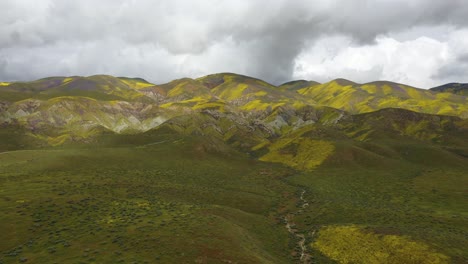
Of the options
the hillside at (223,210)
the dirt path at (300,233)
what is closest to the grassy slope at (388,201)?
the hillside at (223,210)

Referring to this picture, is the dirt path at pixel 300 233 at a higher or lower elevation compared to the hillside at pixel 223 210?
lower

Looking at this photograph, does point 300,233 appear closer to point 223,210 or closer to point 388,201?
point 223,210

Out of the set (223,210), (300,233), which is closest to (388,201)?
(300,233)

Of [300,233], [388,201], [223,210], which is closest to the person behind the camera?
[300,233]

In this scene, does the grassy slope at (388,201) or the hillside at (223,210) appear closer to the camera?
the hillside at (223,210)

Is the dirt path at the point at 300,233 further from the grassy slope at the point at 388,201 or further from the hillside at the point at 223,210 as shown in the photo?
the grassy slope at the point at 388,201

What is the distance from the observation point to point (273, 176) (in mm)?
136750

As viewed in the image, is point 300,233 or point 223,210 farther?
point 223,210

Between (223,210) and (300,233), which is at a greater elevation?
(223,210)

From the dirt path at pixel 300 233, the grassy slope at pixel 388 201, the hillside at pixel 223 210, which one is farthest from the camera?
the grassy slope at pixel 388 201

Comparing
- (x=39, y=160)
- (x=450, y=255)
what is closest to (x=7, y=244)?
(x=450, y=255)

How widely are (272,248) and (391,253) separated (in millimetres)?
18665

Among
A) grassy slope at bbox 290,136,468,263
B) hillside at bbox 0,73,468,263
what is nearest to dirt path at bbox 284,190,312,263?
hillside at bbox 0,73,468,263

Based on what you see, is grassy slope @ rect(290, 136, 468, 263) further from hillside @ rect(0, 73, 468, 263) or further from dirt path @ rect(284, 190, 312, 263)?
dirt path @ rect(284, 190, 312, 263)
